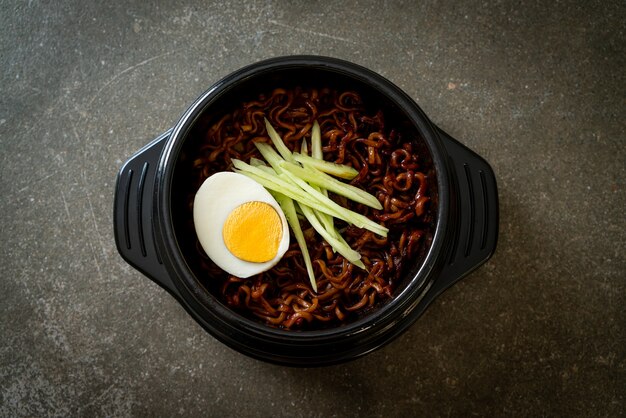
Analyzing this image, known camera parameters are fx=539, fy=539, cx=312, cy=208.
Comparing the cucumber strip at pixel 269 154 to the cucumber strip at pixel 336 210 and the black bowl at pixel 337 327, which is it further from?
the black bowl at pixel 337 327

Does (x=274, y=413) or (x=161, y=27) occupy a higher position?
(x=161, y=27)

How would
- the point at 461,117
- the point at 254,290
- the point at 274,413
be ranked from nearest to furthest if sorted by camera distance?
the point at 254,290 → the point at 274,413 → the point at 461,117

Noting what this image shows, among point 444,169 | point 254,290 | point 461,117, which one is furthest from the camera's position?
point 461,117

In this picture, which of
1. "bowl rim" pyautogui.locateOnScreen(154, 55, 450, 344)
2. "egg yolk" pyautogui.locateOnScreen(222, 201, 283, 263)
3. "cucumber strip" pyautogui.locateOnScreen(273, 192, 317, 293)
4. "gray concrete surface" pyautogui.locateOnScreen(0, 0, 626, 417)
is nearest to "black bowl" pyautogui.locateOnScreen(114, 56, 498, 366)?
"bowl rim" pyautogui.locateOnScreen(154, 55, 450, 344)

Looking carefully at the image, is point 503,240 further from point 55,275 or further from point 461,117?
point 55,275

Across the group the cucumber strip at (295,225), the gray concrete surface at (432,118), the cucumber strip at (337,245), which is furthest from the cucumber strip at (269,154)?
the gray concrete surface at (432,118)

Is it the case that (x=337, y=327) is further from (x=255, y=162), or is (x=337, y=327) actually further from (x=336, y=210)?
(x=255, y=162)

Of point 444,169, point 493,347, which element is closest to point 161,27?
point 444,169
